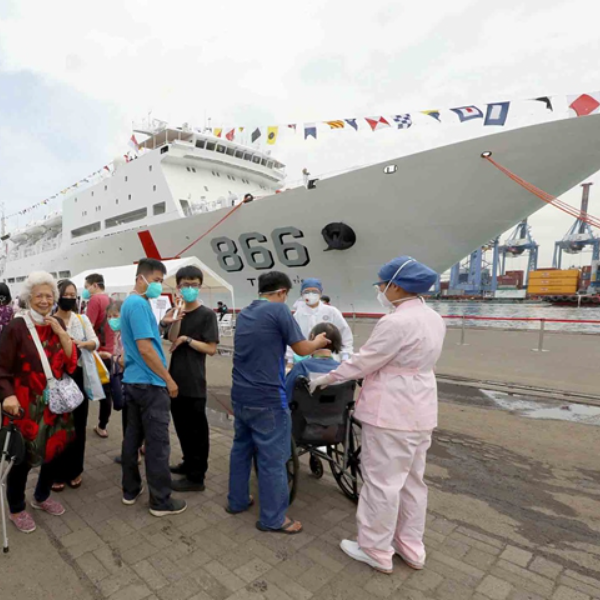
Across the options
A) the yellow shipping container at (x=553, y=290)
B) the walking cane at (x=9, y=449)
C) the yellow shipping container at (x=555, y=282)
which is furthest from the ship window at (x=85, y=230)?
the yellow shipping container at (x=555, y=282)

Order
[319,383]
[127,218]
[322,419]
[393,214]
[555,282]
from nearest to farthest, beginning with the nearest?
[319,383] < [322,419] < [393,214] < [127,218] < [555,282]

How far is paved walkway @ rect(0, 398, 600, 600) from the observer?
72.1 inches

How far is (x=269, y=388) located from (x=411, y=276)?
1.03m

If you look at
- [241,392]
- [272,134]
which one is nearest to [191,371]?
[241,392]

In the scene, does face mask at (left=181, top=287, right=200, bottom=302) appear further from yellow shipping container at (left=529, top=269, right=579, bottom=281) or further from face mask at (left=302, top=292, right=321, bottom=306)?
yellow shipping container at (left=529, top=269, right=579, bottom=281)

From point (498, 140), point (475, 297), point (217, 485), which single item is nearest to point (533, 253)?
point (475, 297)

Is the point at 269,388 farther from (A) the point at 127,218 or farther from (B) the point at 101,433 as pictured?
(A) the point at 127,218

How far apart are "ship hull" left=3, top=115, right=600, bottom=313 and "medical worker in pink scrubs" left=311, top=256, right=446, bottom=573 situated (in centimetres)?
983

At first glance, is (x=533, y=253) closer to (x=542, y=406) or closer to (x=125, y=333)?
(x=542, y=406)

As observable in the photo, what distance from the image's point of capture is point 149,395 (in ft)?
8.07

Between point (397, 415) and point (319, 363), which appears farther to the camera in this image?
point (319, 363)

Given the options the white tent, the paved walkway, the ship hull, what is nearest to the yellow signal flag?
the ship hull

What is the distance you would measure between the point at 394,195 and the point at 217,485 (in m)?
10.1

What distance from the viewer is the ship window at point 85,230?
19812 mm
